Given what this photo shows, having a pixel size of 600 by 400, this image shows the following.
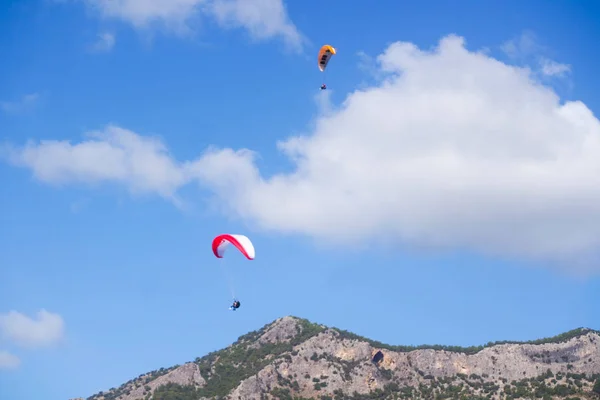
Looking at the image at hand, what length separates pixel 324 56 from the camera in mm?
109875

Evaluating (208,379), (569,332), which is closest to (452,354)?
(569,332)

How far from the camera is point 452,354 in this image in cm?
16550

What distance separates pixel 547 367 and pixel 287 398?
5327 cm

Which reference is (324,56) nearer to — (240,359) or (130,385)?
(240,359)

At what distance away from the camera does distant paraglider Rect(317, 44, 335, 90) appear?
109 meters

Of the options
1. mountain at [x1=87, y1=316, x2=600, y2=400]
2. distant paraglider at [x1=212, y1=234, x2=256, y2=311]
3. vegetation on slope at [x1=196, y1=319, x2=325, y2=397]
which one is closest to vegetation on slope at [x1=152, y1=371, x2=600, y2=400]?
mountain at [x1=87, y1=316, x2=600, y2=400]

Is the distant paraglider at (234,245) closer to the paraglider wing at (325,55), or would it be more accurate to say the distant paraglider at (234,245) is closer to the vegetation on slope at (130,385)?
the paraglider wing at (325,55)

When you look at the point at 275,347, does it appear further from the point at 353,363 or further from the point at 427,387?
the point at 427,387

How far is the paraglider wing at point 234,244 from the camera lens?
90.5 metres

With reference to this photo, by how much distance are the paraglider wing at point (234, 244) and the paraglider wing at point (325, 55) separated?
31084 millimetres

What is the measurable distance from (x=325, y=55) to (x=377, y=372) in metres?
77.2

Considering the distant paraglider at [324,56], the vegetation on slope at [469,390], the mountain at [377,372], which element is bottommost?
the vegetation on slope at [469,390]

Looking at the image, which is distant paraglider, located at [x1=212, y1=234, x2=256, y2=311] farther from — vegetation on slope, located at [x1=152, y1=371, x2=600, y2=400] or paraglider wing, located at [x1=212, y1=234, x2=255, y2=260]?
vegetation on slope, located at [x1=152, y1=371, x2=600, y2=400]

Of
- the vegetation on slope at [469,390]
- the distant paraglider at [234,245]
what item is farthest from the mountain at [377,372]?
the distant paraglider at [234,245]
